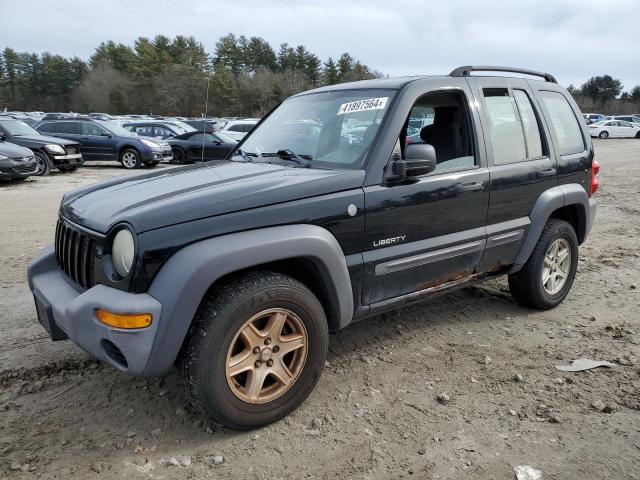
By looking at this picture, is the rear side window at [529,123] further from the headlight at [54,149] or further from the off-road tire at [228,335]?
the headlight at [54,149]

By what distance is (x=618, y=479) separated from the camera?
94.3 inches

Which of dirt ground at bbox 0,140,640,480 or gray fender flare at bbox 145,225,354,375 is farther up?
gray fender flare at bbox 145,225,354,375

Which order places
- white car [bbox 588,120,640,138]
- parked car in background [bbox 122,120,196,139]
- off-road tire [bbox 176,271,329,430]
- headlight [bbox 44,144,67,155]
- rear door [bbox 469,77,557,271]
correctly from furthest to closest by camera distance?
white car [bbox 588,120,640,138] < parked car in background [bbox 122,120,196,139] < headlight [bbox 44,144,67,155] < rear door [bbox 469,77,557,271] < off-road tire [bbox 176,271,329,430]

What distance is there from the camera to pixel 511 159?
3.85 metres

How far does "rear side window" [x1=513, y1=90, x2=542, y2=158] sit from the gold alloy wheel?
8.06ft

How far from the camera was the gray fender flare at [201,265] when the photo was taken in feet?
7.77

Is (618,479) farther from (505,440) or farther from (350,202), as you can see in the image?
(350,202)

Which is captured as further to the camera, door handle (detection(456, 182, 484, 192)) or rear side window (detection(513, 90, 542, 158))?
rear side window (detection(513, 90, 542, 158))

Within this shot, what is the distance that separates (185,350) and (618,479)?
2168 mm

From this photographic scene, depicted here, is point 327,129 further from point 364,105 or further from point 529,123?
point 529,123

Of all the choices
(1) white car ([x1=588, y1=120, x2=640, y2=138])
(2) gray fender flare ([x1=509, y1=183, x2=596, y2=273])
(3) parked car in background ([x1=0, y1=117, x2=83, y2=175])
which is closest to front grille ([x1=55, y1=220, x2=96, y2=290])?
(2) gray fender flare ([x1=509, y1=183, x2=596, y2=273])

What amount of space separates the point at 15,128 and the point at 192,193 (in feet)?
45.3

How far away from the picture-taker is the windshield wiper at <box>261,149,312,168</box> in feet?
10.9

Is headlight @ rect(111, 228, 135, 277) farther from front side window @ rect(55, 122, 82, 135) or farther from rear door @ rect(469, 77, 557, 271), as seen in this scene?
front side window @ rect(55, 122, 82, 135)
